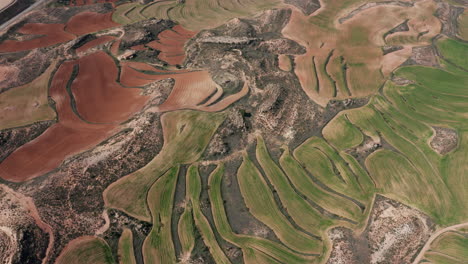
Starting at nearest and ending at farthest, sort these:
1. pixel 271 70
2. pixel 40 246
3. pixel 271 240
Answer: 1. pixel 40 246
2. pixel 271 240
3. pixel 271 70

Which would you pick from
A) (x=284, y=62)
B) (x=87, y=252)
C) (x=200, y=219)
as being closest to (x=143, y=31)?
(x=284, y=62)

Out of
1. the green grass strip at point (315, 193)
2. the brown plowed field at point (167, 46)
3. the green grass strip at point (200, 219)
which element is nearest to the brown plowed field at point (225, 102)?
the green grass strip at point (200, 219)

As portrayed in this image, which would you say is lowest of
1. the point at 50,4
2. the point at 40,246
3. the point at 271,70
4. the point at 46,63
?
the point at 40,246

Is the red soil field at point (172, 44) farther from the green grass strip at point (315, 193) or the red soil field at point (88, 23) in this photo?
the green grass strip at point (315, 193)

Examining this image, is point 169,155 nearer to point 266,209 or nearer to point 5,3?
point 266,209

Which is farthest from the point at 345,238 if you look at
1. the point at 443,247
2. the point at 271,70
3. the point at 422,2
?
the point at 422,2

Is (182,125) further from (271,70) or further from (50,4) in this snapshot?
(50,4)
